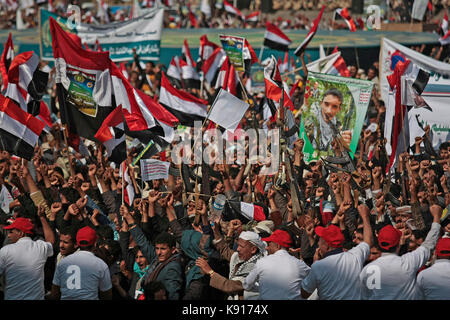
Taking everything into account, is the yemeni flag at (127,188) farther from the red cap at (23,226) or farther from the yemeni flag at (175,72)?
the yemeni flag at (175,72)

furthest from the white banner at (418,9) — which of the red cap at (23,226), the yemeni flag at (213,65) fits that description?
the red cap at (23,226)

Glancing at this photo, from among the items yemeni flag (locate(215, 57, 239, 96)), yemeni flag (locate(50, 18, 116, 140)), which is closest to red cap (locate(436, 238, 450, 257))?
yemeni flag (locate(50, 18, 116, 140))

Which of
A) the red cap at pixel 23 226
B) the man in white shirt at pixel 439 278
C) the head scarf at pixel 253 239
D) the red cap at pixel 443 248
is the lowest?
the red cap at pixel 23 226

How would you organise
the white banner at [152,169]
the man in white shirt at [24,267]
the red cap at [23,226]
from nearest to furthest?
1. the man in white shirt at [24,267]
2. the red cap at [23,226]
3. the white banner at [152,169]

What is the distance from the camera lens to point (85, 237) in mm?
6770

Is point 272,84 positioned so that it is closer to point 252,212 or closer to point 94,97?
point 94,97

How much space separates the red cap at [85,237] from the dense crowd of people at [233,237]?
0.04ft

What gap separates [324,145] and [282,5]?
17.7 m

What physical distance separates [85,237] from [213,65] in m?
10.1

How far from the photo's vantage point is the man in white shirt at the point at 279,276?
6.54 meters

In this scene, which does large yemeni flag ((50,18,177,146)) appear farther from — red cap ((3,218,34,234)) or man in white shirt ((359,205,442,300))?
man in white shirt ((359,205,442,300))

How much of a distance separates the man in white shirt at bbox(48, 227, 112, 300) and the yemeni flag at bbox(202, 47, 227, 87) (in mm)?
9928

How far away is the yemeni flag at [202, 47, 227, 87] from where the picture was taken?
16422 mm

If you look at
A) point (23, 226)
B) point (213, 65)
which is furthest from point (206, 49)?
point (23, 226)
